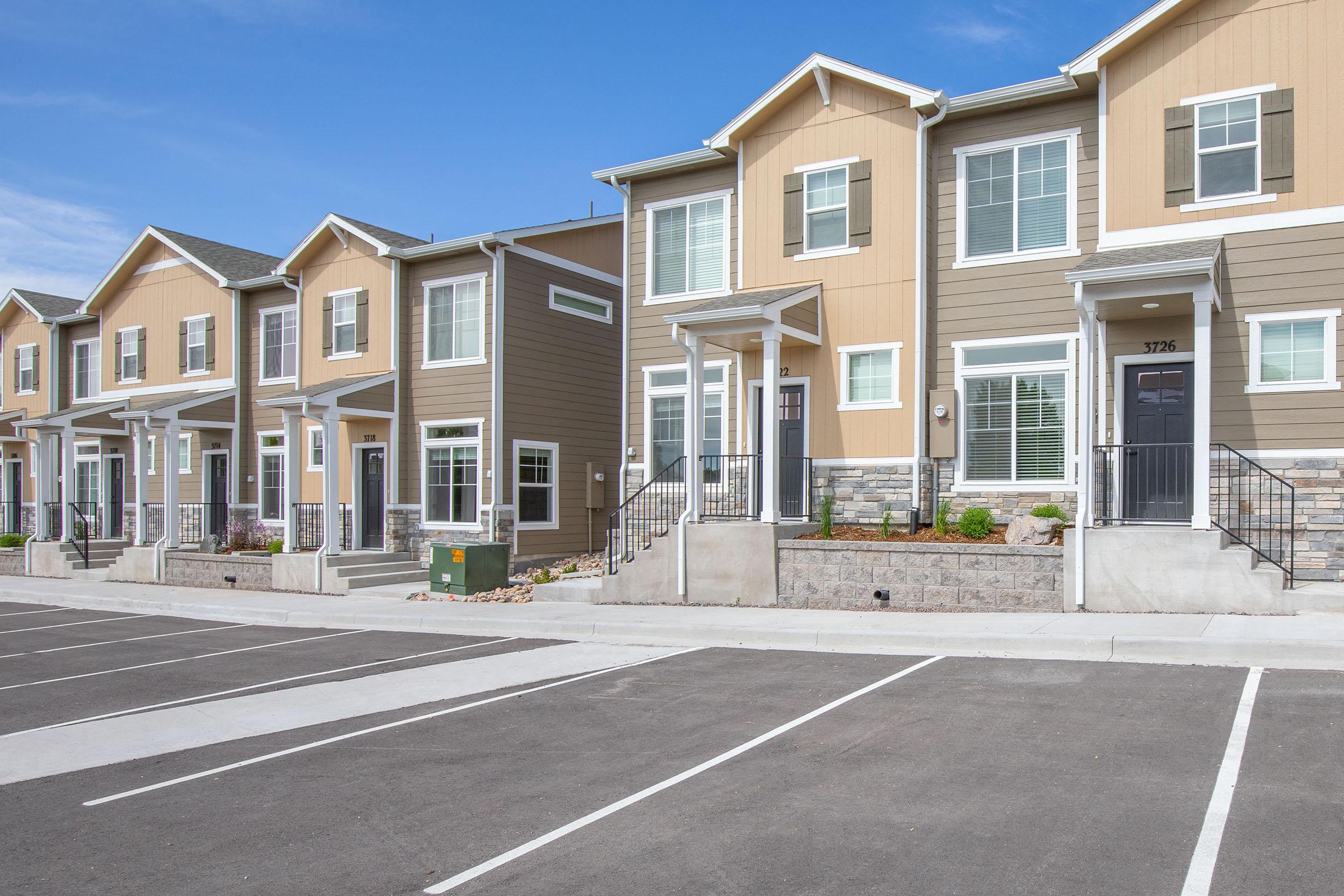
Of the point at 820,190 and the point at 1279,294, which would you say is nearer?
the point at 1279,294

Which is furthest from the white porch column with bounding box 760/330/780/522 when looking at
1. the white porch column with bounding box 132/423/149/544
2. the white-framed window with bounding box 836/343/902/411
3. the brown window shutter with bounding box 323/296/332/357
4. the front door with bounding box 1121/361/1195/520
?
the white porch column with bounding box 132/423/149/544

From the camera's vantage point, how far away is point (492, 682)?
9.92 m

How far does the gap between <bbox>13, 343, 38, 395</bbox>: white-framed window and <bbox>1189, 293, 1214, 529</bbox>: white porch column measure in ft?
101

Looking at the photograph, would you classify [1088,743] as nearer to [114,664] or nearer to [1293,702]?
[1293,702]

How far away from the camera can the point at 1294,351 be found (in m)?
12.9

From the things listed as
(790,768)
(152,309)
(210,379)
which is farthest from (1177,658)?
(152,309)

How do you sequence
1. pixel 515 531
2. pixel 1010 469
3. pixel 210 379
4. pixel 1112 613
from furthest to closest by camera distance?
pixel 210 379
pixel 515 531
pixel 1010 469
pixel 1112 613

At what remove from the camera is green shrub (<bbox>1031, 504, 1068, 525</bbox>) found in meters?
13.7

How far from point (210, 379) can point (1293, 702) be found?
23.9 meters

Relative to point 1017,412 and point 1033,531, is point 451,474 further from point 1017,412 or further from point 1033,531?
point 1033,531

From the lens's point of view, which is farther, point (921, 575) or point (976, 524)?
point (976, 524)

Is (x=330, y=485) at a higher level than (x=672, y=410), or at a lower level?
lower

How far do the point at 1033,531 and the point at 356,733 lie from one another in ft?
29.6

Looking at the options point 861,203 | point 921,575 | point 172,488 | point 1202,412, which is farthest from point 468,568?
point 1202,412
